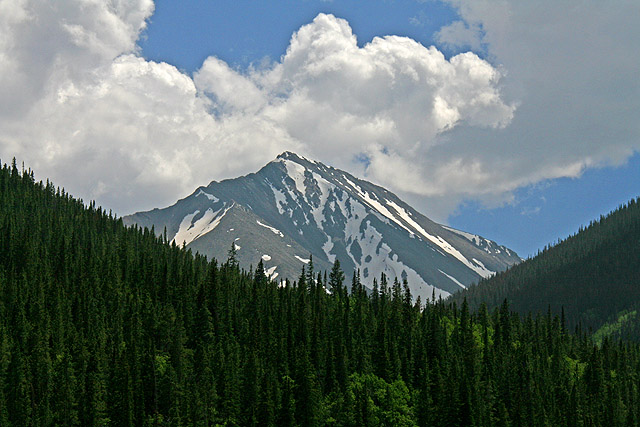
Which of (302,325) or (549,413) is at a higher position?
(302,325)

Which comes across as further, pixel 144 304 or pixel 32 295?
pixel 144 304

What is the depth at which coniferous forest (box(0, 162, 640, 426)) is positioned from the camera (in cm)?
12219

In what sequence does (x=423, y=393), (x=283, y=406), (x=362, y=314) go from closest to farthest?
(x=283, y=406) < (x=423, y=393) < (x=362, y=314)

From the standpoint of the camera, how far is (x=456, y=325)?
198 meters

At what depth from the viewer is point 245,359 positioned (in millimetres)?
143000

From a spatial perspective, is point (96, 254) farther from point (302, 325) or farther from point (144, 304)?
point (302, 325)

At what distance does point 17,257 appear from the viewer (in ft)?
605

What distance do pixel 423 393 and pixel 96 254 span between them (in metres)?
96.0

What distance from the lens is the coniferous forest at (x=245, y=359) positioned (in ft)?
401

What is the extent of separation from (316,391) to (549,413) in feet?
139

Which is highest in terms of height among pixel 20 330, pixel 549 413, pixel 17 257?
pixel 17 257

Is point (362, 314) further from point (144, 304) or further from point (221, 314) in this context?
point (144, 304)

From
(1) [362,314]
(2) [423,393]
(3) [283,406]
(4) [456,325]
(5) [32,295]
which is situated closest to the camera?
(3) [283,406]

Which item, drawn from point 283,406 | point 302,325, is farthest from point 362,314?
point 283,406
